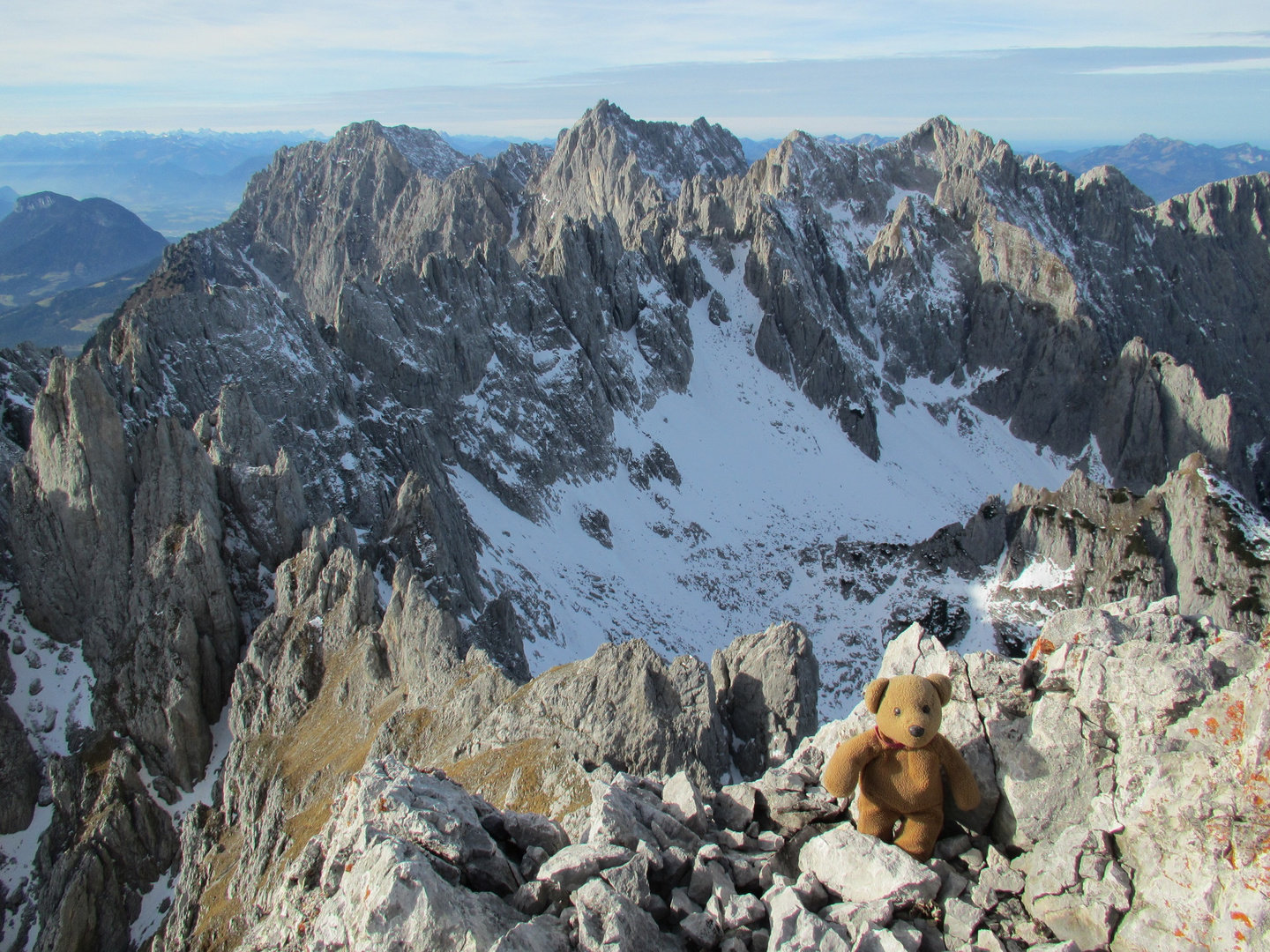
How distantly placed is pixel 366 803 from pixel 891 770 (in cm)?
777

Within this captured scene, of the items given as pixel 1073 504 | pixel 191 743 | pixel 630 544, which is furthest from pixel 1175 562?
pixel 191 743

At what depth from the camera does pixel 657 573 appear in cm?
6469

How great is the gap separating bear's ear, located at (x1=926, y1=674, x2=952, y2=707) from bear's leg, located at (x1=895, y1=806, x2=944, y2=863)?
1477 mm

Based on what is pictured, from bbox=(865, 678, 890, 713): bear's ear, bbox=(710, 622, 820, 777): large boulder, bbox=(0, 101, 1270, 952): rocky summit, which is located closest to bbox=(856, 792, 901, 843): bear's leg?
bbox=(0, 101, 1270, 952): rocky summit

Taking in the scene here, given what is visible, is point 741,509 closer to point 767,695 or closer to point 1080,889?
point 767,695

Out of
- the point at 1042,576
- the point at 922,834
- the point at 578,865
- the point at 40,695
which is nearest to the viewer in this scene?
the point at 578,865

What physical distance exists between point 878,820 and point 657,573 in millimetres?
54973

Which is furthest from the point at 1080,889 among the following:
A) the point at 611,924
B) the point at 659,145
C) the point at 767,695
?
the point at 659,145

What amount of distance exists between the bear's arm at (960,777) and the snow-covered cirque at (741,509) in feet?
121

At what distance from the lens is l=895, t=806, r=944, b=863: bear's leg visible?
956 cm

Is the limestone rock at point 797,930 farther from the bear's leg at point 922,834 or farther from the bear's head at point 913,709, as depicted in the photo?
the bear's head at point 913,709

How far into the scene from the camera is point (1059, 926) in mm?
8148

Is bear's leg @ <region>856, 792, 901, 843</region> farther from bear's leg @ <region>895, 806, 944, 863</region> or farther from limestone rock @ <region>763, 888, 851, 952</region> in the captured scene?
limestone rock @ <region>763, 888, 851, 952</region>

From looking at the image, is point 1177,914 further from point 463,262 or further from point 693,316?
point 693,316
